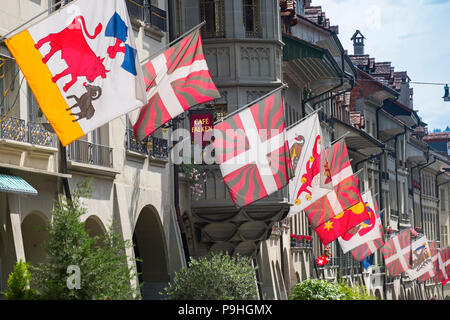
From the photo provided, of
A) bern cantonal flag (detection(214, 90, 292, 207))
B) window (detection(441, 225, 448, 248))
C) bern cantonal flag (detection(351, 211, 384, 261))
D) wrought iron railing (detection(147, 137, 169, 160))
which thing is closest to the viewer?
bern cantonal flag (detection(214, 90, 292, 207))

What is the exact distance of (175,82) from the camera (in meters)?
22.2

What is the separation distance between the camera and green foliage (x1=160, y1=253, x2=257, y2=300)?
905 inches

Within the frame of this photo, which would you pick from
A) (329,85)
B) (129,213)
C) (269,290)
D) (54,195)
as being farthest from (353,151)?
(54,195)

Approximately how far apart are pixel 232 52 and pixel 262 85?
116 centimetres

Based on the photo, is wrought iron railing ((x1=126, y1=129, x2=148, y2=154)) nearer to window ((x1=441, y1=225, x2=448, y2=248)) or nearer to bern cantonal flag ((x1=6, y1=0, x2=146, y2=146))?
bern cantonal flag ((x1=6, y1=0, x2=146, y2=146))

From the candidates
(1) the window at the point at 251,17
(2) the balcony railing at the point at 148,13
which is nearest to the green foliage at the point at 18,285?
(2) the balcony railing at the point at 148,13

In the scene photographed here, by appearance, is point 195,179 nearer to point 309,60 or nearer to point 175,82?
point 175,82

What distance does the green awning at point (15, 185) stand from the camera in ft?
61.5

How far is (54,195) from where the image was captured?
2117 centimetres

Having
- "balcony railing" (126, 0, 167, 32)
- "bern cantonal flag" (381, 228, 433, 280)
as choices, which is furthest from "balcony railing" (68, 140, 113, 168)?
"bern cantonal flag" (381, 228, 433, 280)

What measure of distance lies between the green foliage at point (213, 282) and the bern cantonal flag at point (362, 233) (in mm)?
13108

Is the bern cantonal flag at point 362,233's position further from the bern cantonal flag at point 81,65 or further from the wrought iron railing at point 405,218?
the wrought iron railing at point 405,218

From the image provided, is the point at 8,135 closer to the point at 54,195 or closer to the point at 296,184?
the point at 54,195

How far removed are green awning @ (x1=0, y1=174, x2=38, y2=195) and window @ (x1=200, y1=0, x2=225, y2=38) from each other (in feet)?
39.4
